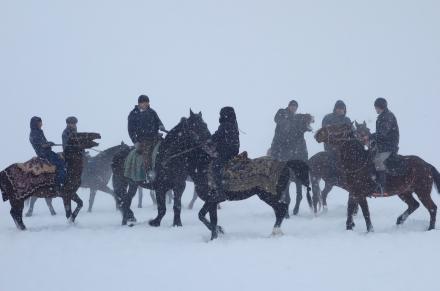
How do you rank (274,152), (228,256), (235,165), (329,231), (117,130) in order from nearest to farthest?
Result: 1. (228,256)
2. (235,165)
3. (329,231)
4. (274,152)
5. (117,130)

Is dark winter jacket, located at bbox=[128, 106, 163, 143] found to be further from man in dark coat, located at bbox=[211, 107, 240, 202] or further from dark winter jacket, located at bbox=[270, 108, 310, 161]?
dark winter jacket, located at bbox=[270, 108, 310, 161]

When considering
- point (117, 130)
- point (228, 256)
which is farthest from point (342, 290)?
point (117, 130)

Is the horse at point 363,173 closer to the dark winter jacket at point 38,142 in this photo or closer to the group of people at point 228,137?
the group of people at point 228,137

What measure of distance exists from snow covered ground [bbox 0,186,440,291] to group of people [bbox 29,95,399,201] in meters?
1.30

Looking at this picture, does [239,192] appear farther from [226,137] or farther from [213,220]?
[226,137]

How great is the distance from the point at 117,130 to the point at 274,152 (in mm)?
56007

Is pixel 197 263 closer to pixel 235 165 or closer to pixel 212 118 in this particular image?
pixel 235 165

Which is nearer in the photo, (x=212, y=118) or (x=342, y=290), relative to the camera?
(x=342, y=290)

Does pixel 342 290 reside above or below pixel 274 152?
below

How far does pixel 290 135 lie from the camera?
14117 mm

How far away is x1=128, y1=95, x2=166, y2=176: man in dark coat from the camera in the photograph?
1168 cm

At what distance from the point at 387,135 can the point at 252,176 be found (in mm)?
3241

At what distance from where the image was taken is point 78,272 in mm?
7199

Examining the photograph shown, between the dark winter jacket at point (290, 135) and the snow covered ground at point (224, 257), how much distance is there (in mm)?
2749
